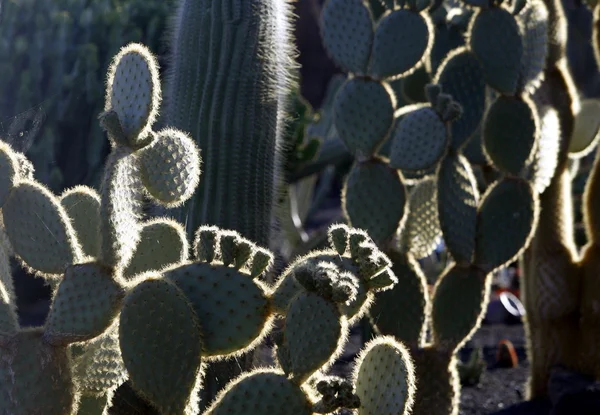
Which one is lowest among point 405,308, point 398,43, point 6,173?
point 405,308

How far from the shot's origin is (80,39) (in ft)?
18.4

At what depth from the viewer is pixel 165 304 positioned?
86.6 inches

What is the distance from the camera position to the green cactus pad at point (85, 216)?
2.73m

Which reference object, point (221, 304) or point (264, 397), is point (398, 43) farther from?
point (264, 397)

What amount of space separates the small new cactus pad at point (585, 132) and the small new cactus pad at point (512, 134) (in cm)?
99

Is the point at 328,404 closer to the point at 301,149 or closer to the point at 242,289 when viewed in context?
the point at 242,289

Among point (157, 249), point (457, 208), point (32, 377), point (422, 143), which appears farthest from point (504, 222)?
point (32, 377)

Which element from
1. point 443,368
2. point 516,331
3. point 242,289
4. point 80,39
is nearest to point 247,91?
point 443,368

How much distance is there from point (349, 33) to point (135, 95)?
1.57m

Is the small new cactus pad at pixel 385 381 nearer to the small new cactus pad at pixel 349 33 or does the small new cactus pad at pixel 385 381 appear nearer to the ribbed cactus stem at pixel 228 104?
the ribbed cactus stem at pixel 228 104

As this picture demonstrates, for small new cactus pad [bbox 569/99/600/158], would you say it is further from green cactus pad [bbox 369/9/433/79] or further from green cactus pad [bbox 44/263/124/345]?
green cactus pad [bbox 44/263/124/345]

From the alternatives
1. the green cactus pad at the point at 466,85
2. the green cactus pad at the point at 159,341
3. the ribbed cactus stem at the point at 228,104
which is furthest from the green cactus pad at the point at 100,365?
the green cactus pad at the point at 466,85

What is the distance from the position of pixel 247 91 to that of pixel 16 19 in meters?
2.37

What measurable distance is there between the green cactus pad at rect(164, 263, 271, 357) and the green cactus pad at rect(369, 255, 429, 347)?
4.50 ft
